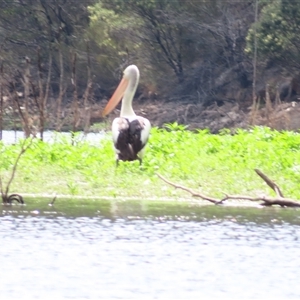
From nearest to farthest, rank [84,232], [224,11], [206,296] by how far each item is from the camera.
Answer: [206,296], [84,232], [224,11]

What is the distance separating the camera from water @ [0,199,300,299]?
820 centimetres

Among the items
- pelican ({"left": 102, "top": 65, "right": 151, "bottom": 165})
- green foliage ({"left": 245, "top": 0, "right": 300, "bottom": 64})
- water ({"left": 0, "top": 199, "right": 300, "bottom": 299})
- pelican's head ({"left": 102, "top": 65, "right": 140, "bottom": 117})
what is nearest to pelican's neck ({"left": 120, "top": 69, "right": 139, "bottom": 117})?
pelican's head ({"left": 102, "top": 65, "right": 140, "bottom": 117})

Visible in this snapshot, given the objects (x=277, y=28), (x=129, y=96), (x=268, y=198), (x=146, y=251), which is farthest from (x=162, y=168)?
(x=277, y=28)

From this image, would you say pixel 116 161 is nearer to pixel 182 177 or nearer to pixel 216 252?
pixel 182 177

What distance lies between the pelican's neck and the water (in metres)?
3.16

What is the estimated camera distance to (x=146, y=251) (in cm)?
967

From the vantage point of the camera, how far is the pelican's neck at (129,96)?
15625 mm

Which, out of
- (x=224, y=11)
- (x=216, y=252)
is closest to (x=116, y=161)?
(x=216, y=252)

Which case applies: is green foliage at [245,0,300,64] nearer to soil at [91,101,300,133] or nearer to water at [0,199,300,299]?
soil at [91,101,300,133]

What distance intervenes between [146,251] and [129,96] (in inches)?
263

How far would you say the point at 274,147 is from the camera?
49.7 feet

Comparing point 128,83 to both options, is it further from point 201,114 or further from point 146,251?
point 201,114

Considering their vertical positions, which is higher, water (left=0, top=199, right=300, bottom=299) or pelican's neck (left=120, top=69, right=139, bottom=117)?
Answer: pelican's neck (left=120, top=69, right=139, bottom=117)

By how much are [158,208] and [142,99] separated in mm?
31636
